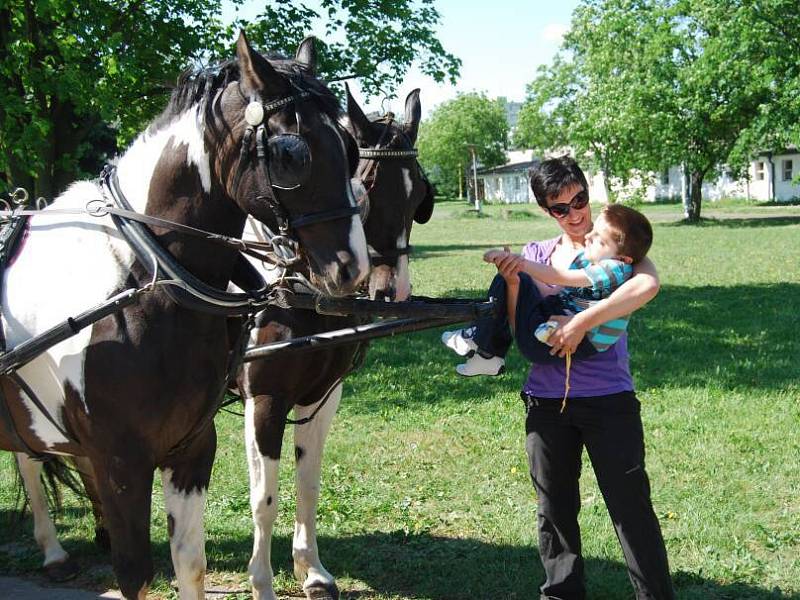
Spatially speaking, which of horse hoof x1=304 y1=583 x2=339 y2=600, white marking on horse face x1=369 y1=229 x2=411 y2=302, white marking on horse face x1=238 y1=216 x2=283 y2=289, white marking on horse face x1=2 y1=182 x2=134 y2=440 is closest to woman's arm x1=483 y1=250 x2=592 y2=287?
white marking on horse face x1=369 y1=229 x2=411 y2=302

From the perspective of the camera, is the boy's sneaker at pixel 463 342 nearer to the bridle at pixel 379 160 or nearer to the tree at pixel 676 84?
the bridle at pixel 379 160

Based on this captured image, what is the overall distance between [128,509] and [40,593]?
6.53 ft

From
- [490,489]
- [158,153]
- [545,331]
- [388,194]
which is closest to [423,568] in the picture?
[490,489]

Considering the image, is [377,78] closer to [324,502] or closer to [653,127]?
[324,502]

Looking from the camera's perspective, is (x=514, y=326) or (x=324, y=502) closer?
(x=514, y=326)

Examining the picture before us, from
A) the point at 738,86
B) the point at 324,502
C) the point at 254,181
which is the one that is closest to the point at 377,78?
the point at 324,502

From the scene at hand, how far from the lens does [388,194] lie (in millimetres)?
3990

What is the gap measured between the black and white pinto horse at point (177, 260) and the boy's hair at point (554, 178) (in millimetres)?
1104

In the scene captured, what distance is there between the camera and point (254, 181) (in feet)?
8.47

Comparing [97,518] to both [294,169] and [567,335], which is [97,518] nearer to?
[567,335]

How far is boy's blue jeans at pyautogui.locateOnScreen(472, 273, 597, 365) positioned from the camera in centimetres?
341

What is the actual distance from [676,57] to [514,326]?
30540 mm

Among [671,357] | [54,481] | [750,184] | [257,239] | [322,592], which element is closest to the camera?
[257,239]

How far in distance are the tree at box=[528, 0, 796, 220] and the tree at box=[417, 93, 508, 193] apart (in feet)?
135
